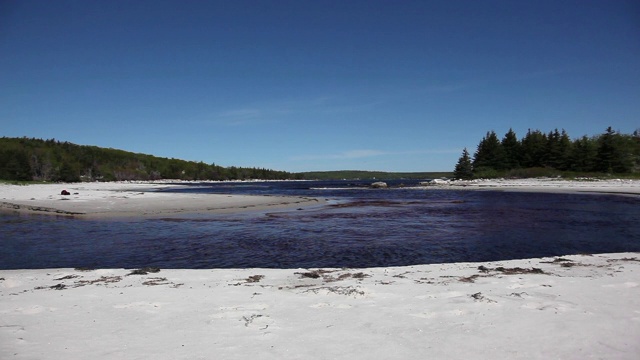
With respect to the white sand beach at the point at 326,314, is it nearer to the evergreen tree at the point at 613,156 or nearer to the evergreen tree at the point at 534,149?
the evergreen tree at the point at 613,156

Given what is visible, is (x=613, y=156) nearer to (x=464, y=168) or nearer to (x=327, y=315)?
(x=464, y=168)

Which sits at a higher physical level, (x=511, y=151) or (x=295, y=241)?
(x=511, y=151)

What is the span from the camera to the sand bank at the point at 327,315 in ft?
16.5

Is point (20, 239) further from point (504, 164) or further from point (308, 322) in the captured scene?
point (504, 164)

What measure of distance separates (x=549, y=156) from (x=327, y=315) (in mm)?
111932

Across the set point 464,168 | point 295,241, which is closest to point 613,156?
point 464,168

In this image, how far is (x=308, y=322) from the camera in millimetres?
6141

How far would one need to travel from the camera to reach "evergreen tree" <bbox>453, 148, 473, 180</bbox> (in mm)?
114938

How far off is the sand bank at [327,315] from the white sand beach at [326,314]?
0.07 feet

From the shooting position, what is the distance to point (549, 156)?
3900 inches

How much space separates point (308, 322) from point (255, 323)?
0.89 m

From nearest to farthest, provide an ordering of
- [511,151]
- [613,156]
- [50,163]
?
[613,156] < [511,151] < [50,163]

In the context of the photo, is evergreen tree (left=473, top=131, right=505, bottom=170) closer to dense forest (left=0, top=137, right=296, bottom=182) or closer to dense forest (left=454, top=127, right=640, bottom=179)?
dense forest (left=454, top=127, right=640, bottom=179)

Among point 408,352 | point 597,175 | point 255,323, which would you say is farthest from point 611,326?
Result: point 597,175
